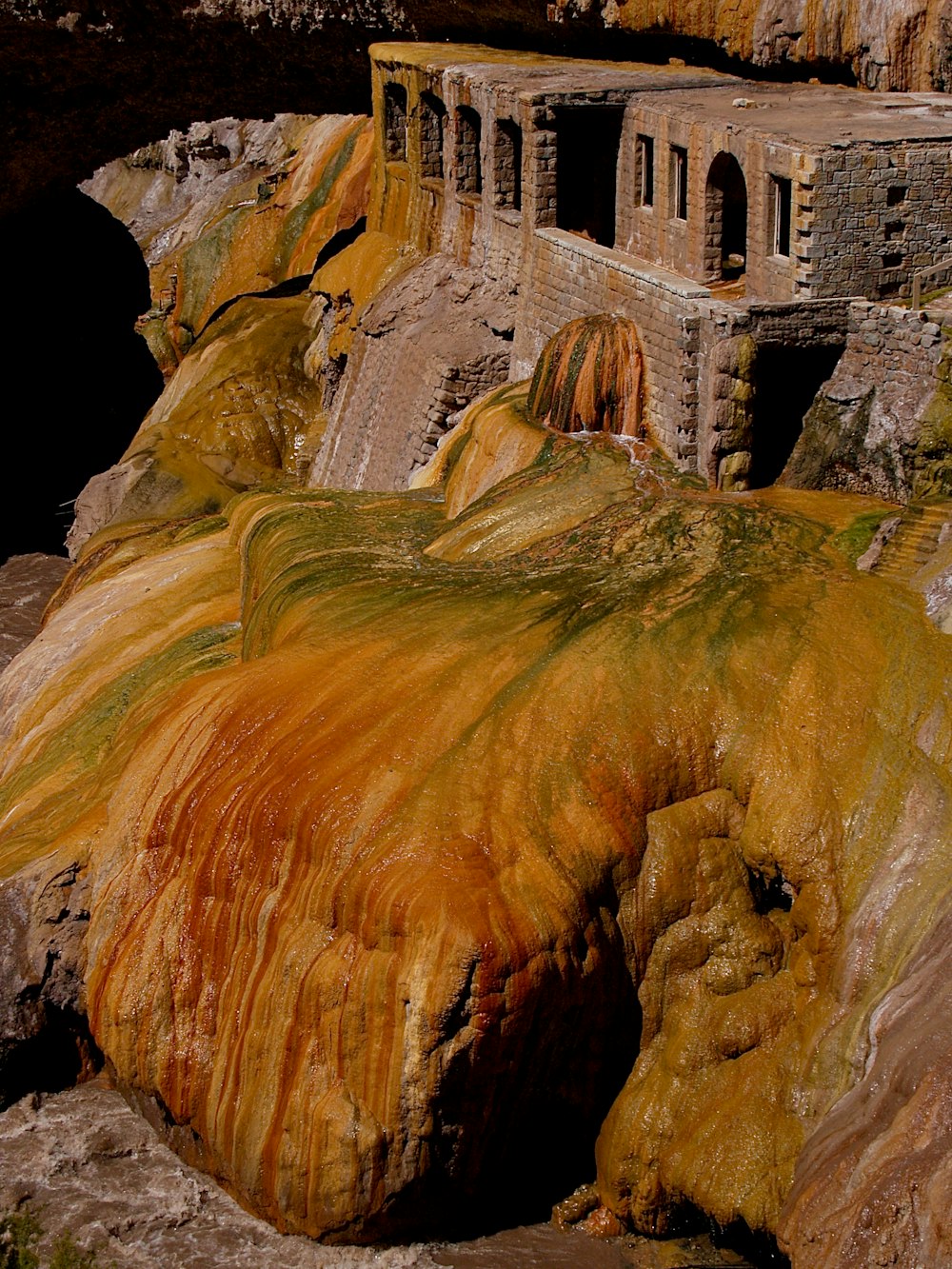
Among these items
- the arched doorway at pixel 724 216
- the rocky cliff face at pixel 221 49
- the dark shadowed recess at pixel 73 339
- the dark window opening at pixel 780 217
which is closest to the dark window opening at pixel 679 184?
the arched doorway at pixel 724 216

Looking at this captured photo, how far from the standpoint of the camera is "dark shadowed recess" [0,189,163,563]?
37281mm

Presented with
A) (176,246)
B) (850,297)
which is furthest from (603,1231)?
(176,246)

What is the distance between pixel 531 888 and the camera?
12141 millimetres

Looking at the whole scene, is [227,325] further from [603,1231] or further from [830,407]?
[603,1231]

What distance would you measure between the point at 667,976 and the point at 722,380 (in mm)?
6830

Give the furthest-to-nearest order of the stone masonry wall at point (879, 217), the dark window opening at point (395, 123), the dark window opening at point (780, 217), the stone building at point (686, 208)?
the dark window opening at point (395, 123), the dark window opening at point (780, 217), the stone masonry wall at point (879, 217), the stone building at point (686, 208)

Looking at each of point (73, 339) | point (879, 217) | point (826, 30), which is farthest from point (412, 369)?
point (73, 339)

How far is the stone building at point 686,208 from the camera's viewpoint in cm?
1712

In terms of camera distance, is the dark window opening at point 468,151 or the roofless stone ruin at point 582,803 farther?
the dark window opening at point 468,151

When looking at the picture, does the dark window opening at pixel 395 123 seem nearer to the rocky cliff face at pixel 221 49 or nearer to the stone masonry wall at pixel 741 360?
the rocky cliff face at pixel 221 49

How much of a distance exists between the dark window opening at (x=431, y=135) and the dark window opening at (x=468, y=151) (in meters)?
1.11

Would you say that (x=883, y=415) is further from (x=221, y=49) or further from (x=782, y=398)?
(x=221, y=49)

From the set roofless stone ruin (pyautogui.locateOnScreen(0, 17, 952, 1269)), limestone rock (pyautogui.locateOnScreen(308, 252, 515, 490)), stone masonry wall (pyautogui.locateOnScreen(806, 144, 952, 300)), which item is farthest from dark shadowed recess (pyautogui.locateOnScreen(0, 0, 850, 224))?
stone masonry wall (pyautogui.locateOnScreen(806, 144, 952, 300))

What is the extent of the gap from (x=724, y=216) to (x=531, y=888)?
11.6 meters
